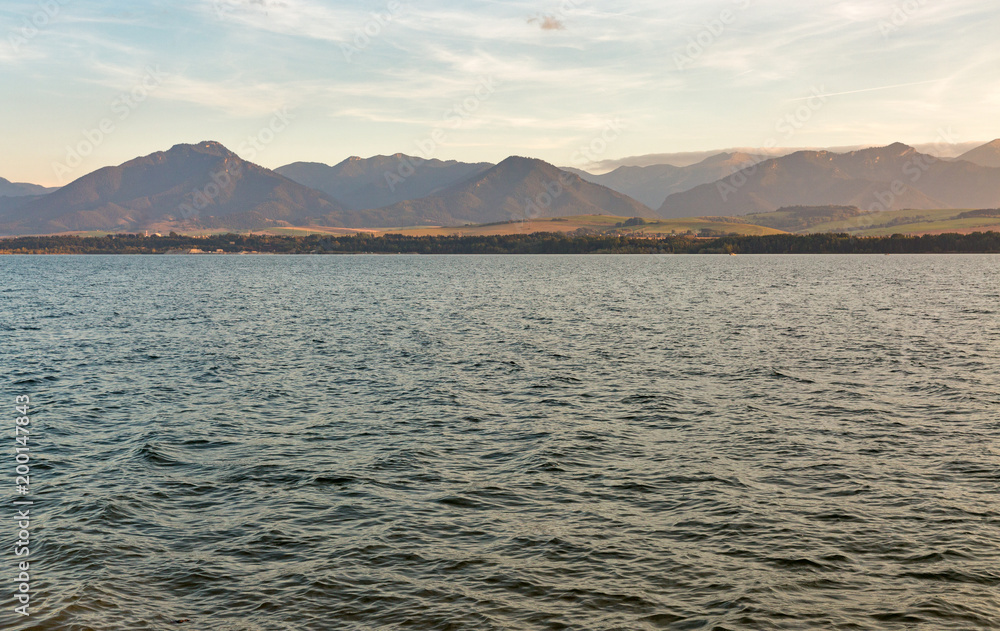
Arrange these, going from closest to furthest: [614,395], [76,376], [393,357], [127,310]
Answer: [614,395], [76,376], [393,357], [127,310]

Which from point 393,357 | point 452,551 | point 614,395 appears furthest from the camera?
point 393,357

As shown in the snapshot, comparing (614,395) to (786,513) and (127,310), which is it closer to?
(786,513)

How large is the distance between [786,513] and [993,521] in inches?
237

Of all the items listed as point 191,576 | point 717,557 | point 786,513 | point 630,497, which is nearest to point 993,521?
point 786,513

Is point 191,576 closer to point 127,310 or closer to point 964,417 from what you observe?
point 964,417

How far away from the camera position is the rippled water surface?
17.2m

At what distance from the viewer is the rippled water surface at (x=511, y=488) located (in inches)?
679

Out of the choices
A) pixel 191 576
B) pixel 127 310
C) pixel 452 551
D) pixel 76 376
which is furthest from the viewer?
pixel 127 310

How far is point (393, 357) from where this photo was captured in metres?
55.2

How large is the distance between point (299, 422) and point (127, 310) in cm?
7669

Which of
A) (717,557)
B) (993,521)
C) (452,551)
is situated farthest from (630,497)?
(993,521)

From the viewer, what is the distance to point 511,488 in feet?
82.0

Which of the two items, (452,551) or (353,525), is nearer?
(452,551)

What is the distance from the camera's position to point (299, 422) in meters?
34.3
